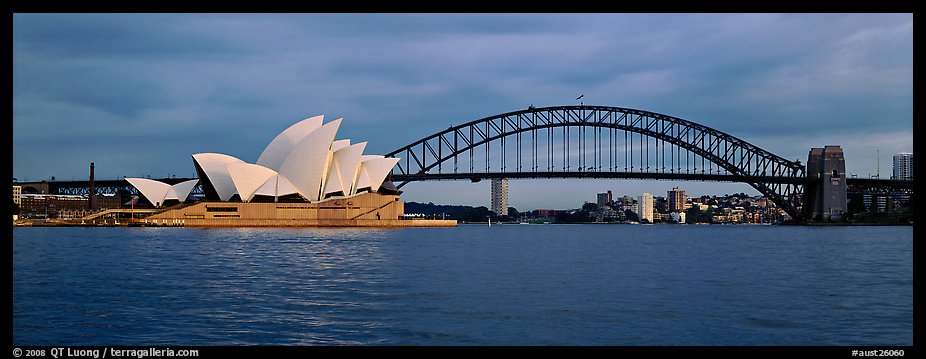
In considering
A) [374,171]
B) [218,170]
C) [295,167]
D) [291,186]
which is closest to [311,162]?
[295,167]

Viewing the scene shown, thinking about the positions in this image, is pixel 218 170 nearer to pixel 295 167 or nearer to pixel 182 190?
pixel 295 167

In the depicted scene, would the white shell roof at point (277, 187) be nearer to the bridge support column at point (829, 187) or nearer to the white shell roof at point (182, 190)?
the white shell roof at point (182, 190)

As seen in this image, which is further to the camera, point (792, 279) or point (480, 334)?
point (792, 279)

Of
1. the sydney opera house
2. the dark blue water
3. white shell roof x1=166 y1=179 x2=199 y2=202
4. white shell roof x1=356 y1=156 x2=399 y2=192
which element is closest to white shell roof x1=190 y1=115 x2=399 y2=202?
the sydney opera house

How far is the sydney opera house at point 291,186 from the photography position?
87750 mm

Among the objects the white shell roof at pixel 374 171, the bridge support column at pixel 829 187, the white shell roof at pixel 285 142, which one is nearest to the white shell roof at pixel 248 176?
the white shell roof at pixel 285 142

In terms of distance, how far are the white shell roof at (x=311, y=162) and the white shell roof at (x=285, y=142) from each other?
86 cm

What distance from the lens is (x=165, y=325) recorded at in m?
15.7

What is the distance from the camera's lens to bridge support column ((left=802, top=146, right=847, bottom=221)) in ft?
368
